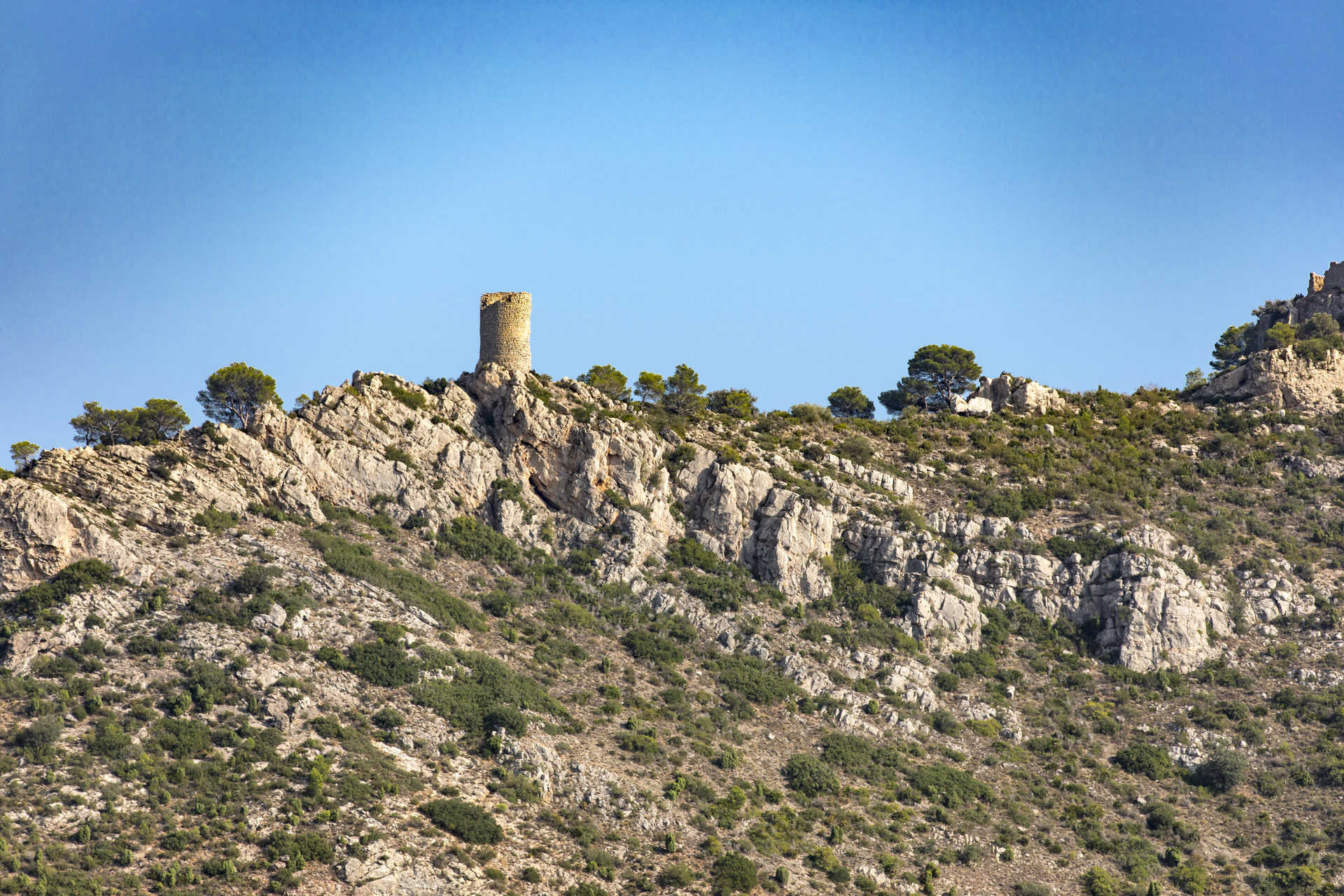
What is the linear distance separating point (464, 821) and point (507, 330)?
35065 millimetres

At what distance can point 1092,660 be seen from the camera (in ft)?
252

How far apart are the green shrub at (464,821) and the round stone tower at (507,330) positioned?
32458 mm

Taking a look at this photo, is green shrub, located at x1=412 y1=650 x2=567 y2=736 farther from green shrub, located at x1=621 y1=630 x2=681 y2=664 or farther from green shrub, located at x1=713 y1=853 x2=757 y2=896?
green shrub, located at x1=713 y1=853 x2=757 y2=896

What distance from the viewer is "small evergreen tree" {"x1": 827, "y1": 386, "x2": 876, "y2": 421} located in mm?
105062

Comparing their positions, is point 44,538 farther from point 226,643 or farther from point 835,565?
point 835,565

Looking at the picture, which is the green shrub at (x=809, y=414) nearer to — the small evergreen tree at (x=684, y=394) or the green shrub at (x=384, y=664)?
the small evergreen tree at (x=684, y=394)

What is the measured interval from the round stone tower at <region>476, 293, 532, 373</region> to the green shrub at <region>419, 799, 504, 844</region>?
32458 mm

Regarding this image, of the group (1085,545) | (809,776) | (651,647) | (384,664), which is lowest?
(809,776)

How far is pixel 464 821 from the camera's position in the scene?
187ft

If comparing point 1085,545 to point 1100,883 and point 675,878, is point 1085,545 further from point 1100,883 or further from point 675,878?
point 675,878

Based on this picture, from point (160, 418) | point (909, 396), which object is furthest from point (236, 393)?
point (909, 396)

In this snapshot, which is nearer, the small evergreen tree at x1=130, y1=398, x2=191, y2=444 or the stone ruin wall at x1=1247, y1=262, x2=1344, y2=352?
the small evergreen tree at x1=130, y1=398, x2=191, y2=444

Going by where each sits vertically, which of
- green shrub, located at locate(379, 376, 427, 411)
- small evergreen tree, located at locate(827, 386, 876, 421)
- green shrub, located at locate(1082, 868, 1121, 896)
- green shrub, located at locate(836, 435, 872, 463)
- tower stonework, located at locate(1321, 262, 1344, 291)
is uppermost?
tower stonework, located at locate(1321, 262, 1344, 291)

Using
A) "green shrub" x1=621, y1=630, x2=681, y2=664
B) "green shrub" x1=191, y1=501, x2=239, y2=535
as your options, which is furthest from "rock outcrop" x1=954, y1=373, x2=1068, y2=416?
"green shrub" x1=191, y1=501, x2=239, y2=535
